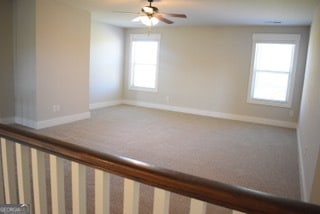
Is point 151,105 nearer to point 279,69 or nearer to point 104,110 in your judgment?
point 104,110

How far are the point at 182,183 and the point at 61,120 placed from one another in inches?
198

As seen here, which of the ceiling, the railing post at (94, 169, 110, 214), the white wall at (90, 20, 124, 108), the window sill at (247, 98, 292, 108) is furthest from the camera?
the white wall at (90, 20, 124, 108)

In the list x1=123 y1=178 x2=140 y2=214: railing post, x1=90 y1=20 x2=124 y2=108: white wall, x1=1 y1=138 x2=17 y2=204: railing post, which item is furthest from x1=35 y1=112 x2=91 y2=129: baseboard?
x1=123 y1=178 x2=140 y2=214: railing post

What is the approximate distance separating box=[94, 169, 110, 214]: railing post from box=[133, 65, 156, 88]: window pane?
687cm

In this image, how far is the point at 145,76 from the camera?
26.1 feet

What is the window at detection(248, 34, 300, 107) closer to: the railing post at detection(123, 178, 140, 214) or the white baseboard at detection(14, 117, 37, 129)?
the white baseboard at detection(14, 117, 37, 129)

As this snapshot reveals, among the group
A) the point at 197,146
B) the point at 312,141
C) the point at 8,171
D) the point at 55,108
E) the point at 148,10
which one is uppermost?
the point at 148,10

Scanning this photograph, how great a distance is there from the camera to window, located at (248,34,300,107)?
602 centimetres

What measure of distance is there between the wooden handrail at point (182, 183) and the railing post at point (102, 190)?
0.04 m

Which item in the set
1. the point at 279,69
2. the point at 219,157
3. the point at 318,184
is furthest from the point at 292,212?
the point at 279,69

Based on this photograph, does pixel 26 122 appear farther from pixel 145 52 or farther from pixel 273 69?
pixel 273 69

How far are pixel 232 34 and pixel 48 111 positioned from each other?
466 cm

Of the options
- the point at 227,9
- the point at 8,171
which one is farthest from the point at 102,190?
the point at 227,9

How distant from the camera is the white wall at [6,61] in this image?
189 inches
